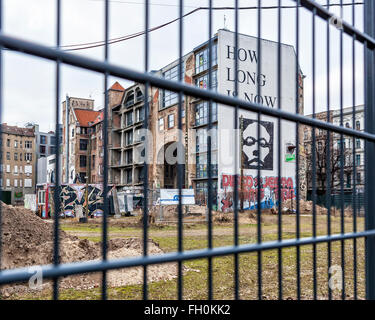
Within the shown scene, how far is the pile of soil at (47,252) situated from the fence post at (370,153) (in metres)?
4.37

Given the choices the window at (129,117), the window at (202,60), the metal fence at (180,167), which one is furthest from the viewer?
the window at (129,117)

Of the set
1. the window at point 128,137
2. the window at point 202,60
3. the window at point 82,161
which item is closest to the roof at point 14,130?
the window at point 82,161

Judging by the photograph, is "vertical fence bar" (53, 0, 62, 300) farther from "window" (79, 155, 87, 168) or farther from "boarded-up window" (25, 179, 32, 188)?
"boarded-up window" (25, 179, 32, 188)

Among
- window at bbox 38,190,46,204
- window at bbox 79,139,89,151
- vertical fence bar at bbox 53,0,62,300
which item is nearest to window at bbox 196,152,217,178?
vertical fence bar at bbox 53,0,62,300

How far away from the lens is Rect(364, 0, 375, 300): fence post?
2.56m

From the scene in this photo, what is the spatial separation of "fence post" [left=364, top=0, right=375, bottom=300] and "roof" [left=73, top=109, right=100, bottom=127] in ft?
157

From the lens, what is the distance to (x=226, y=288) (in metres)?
5.89

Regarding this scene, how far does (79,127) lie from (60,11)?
48.7 metres

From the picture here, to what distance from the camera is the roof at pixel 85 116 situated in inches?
1943

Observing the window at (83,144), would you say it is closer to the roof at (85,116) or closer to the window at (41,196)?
the roof at (85,116)

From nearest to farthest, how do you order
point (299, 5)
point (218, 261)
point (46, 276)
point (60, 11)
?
point (46, 276) < point (60, 11) < point (299, 5) < point (218, 261)

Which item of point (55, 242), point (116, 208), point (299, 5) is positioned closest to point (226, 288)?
point (299, 5)
